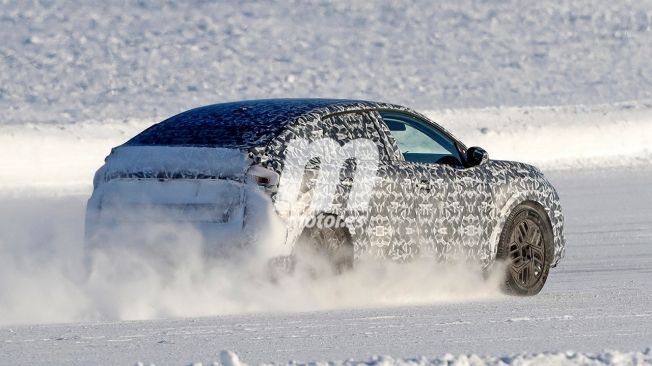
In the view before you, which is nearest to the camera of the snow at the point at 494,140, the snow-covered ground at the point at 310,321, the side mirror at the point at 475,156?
the snow-covered ground at the point at 310,321

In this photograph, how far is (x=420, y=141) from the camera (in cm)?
961

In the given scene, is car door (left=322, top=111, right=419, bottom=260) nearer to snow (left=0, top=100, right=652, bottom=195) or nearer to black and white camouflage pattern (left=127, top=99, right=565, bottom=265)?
black and white camouflage pattern (left=127, top=99, right=565, bottom=265)

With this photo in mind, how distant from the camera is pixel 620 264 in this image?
1166cm

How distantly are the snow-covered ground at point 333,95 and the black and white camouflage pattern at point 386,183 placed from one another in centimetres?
24

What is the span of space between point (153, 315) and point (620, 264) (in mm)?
4860

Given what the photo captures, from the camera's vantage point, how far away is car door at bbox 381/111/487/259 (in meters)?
9.13

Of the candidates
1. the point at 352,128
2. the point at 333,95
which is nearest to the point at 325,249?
the point at 352,128

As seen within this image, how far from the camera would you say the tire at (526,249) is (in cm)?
974

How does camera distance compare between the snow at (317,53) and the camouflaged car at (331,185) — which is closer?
the camouflaged car at (331,185)

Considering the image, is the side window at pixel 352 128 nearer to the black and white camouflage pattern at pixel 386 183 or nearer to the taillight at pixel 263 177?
the black and white camouflage pattern at pixel 386 183

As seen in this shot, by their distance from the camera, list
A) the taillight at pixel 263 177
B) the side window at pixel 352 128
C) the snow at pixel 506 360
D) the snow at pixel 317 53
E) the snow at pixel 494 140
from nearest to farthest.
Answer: the snow at pixel 506 360
the taillight at pixel 263 177
the side window at pixel 352 128
the snow at pixel 494 140
the snow at pixel 317 53

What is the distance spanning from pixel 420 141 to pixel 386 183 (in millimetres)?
821

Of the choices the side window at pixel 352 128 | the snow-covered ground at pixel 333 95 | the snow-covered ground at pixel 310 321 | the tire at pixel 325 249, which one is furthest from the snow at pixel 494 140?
the tire at pixel 325 249

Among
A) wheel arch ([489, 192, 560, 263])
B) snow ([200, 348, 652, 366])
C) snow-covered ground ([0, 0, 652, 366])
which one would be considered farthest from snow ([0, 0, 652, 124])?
snow ([200, 348, 652, 366])
